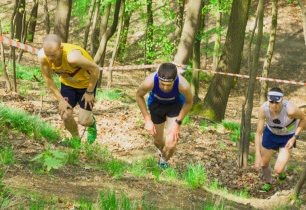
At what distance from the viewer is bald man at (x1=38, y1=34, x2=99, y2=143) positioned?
21.4ft

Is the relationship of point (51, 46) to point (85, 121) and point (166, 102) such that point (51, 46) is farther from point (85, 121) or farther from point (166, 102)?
point (166, 102)

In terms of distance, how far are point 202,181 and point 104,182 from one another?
1525mm

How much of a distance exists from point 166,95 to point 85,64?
1269mm

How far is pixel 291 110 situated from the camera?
7.84 meters

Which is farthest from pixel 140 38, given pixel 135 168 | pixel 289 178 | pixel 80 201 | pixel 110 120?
pixel 80 201

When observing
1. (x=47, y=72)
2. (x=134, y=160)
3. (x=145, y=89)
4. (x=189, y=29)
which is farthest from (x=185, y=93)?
(x=189, y=29)

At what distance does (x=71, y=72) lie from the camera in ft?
23.6

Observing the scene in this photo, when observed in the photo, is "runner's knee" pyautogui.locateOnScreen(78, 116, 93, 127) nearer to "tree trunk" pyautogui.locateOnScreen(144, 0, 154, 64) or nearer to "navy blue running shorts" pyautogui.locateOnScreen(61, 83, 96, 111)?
"navy blue running shorts" pyautogui.locateOnScreen(61, 83, 96, 111)

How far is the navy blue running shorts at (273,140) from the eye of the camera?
8.45 metres

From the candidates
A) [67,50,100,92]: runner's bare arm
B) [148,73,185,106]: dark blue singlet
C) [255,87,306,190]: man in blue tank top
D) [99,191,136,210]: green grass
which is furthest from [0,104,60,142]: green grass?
[99,191,136,210]: green grass

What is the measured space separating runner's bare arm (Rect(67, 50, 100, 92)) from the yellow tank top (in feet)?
0.24

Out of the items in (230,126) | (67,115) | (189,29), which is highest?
(189,29)

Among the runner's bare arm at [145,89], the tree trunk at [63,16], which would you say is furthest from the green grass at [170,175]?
the tree trunk at [63,16]

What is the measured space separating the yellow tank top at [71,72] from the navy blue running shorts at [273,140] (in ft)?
10.7
